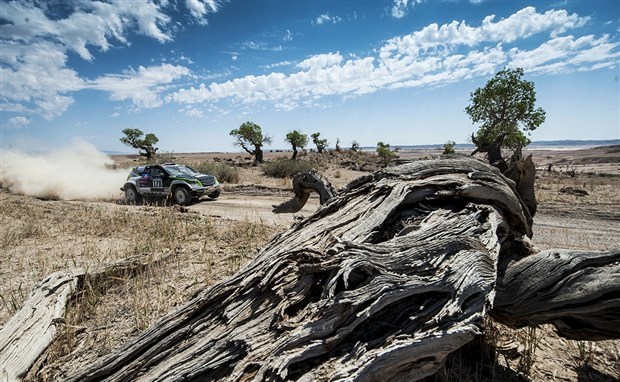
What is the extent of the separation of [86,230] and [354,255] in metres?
8.78

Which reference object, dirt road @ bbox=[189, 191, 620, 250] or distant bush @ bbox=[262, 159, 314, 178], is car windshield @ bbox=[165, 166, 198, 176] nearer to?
dirt road @ bbox=[189, 191, 620, 250]

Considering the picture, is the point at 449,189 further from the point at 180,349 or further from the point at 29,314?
the point at 29,314

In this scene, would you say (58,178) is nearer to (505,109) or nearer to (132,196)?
(132,196)

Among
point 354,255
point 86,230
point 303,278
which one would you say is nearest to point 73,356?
point 303,278

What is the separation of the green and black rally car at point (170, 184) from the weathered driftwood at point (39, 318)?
9.46m

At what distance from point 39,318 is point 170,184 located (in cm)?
1148

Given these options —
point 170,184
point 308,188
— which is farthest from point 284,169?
point 308,188

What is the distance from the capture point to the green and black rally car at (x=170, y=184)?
47.2ft

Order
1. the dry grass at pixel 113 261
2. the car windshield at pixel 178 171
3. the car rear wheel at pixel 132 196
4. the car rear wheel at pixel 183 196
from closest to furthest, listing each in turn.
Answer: the dry grass at pixel 113 261
the car rear wheel at pixel 183 196
the car windshield at pixel 178 171
the car rear wheel at pixel 132 196

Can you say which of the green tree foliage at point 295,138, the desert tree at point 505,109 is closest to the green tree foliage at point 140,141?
the green tree foliage at point 295,138

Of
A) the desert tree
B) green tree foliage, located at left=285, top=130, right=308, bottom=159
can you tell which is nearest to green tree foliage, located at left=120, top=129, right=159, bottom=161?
green tree foliage, located at left=285, top=130, right=308, bottom=159

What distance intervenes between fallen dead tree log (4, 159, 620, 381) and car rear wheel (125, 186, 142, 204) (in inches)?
565

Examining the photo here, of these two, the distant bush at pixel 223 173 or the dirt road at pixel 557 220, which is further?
the distant bush at pixel 223 173

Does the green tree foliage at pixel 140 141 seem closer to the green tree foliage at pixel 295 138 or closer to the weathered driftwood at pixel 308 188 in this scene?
the green tree foliage at pixel 295 138
